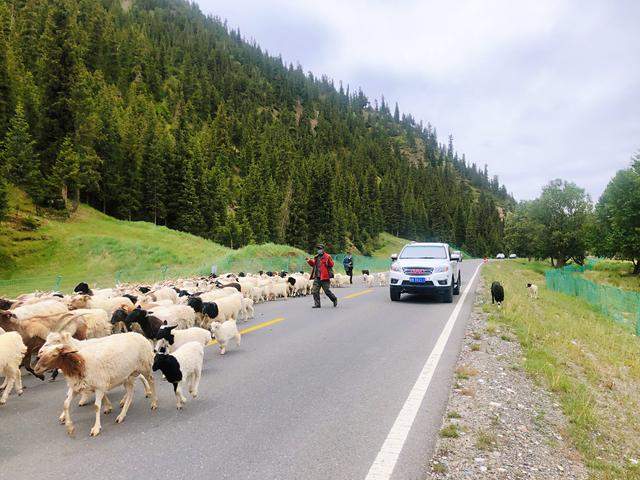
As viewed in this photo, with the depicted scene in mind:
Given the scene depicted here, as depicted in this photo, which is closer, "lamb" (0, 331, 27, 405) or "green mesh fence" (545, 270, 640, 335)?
"lamb" (0, 331, 27, 405)

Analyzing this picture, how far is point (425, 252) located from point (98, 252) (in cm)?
3480

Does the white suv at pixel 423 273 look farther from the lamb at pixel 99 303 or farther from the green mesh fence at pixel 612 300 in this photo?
the lamb at pixel 99 303

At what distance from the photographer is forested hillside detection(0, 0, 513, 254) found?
51906 millimetres

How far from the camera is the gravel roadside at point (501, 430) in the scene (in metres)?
4.01

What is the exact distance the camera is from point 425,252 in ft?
58.7

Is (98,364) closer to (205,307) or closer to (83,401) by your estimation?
(83,401)

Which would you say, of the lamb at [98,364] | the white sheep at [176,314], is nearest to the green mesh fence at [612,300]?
the white sheep at [176,314]

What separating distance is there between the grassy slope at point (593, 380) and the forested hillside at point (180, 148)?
140 feet

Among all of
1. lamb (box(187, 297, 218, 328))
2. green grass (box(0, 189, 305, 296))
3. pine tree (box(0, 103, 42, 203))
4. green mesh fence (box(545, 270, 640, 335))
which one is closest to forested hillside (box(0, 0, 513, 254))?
pine tree (box(0, 103, 42, 203))

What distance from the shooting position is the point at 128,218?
6272 cm

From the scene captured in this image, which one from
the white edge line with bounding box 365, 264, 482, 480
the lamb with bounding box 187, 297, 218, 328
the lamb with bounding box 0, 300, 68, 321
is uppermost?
the lamb with bounding box 0, 300, 68, 321

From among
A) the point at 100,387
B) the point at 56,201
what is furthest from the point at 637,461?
the point at 56,201

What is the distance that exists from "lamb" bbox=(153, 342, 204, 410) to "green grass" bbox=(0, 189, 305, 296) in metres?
24.2

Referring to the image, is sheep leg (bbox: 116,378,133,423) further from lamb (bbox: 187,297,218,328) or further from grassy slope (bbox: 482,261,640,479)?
grassy slope (bbox: 482,261,640,479)
